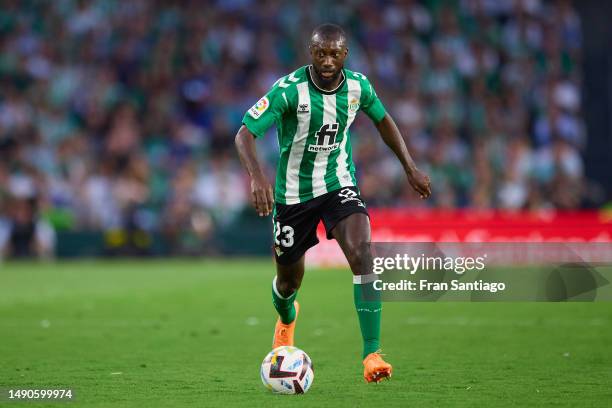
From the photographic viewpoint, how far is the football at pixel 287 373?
7.00 metres

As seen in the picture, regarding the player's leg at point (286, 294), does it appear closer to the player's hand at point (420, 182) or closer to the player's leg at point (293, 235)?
the player's leg at point (293, 235)

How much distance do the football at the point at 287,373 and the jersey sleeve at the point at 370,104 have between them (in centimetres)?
200

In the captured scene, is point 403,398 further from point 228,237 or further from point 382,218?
point 228,237

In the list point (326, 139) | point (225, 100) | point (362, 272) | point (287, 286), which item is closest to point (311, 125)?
point (326, 139)

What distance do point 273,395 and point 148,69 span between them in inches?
749

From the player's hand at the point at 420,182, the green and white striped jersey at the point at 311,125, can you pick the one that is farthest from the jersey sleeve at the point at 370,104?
the player's hand at the point at 420,182

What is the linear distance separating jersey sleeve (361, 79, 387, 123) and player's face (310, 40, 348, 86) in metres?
0.38

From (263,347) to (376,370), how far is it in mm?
2694

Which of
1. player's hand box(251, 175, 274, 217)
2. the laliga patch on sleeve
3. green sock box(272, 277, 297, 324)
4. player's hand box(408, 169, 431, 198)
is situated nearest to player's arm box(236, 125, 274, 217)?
player's hand box(251, 175, 274, 217)

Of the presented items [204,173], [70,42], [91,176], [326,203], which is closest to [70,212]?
[91,176]

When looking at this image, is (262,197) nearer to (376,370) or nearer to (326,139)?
(326,139)

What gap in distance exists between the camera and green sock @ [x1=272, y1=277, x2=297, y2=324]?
8.52 metres

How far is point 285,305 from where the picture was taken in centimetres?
855

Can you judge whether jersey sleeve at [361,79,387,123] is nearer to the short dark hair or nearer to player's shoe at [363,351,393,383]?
the short dark hair
